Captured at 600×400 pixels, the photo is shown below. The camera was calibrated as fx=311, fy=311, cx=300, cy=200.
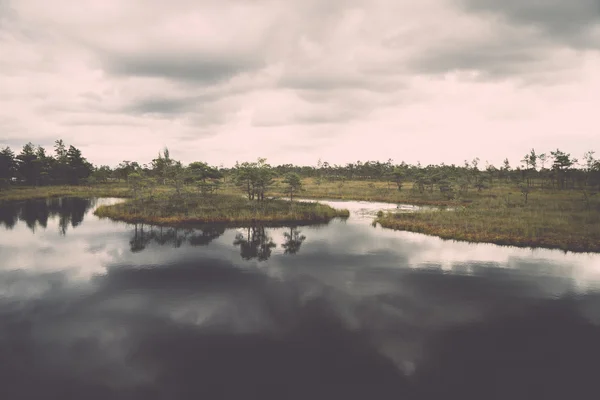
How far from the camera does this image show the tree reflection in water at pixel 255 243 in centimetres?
3162

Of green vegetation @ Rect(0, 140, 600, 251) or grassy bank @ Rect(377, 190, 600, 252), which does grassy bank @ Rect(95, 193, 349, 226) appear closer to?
green vegetation @ Rect(0, 140, 600, 251)

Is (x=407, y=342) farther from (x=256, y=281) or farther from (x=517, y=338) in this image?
(x=256, y=281)

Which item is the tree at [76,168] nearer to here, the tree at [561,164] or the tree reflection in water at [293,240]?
the tree reflection in water at [293,240]

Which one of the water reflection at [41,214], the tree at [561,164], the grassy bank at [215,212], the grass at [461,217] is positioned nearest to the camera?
the grass at [461,217]

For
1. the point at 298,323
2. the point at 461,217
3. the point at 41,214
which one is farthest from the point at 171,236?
the point at 461,217

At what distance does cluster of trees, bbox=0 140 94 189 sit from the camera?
95.5 metres

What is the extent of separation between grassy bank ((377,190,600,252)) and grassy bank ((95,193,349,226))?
1179cm

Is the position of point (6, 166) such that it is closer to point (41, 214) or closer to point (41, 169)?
point (41, 169)

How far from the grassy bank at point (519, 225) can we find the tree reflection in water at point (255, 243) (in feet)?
57.9

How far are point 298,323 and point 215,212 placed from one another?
3384 cm

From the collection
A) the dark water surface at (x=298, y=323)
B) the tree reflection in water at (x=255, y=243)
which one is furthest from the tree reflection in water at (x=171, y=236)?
the tree reflection in water at (x=255, y=243)

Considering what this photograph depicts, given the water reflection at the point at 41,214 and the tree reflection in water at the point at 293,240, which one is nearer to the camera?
the tree reflection in water at the point at 293,240

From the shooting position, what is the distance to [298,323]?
1761 cm

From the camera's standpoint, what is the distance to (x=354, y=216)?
5384 cm
